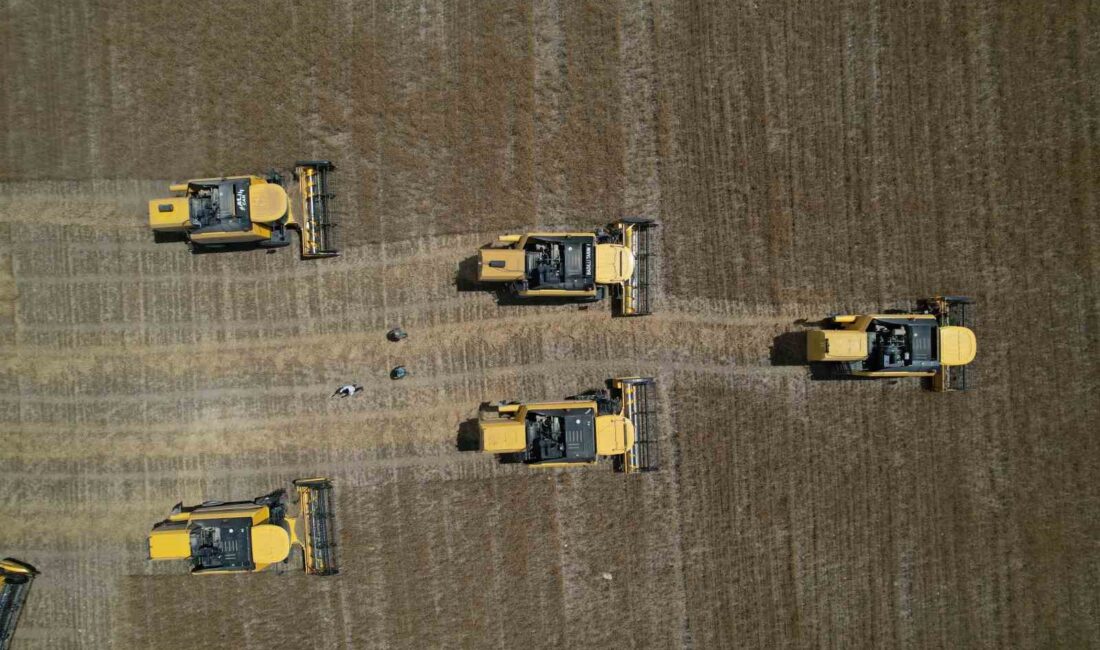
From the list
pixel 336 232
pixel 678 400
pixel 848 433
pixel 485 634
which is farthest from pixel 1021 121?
pixel 485 634

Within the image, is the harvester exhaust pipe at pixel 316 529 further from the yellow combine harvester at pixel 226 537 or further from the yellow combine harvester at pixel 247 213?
the yellow combine harvester at pixel 247 213

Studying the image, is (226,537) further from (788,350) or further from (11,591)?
(788,350)

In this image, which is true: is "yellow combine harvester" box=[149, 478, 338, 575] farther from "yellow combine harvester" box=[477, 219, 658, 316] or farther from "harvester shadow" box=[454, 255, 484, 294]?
"yellow combine harvester" box=[477, 219, 658, 316]

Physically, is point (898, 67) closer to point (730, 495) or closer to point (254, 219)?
point (730, 495)

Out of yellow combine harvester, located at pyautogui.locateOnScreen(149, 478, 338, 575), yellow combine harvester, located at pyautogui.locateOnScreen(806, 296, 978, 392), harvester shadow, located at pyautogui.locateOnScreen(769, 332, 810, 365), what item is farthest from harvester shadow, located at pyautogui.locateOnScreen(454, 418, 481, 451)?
yellow combine harvester, located at pyautogui.locateOnScreen(806, 296, 978, 392)

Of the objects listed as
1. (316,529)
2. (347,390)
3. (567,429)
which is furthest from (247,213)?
(567,429)

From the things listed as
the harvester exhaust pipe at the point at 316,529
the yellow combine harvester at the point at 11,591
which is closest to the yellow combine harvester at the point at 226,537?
the harvester exhaust pipe at the point at 316,529
